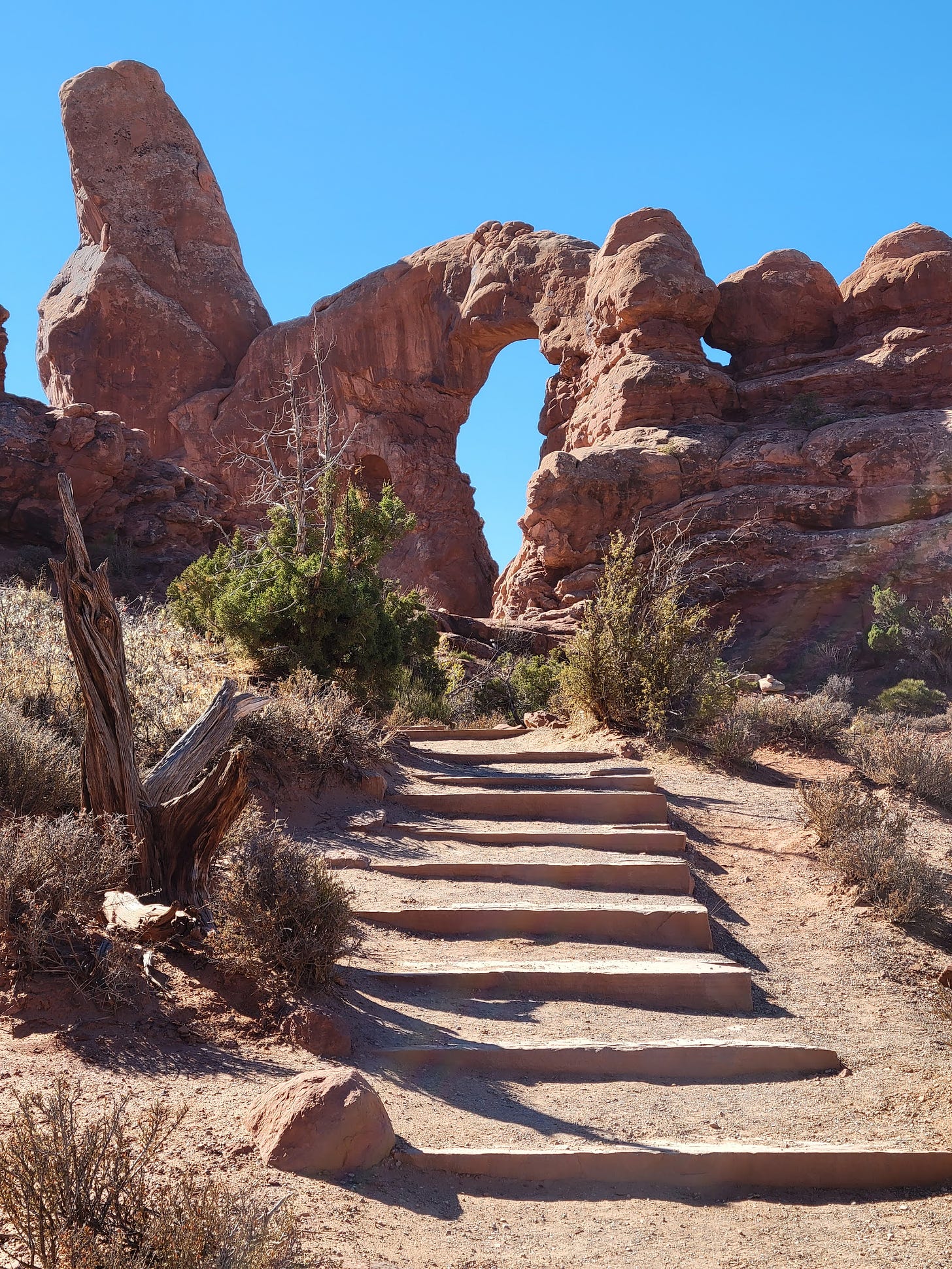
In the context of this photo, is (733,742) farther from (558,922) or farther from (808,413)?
(808,413)

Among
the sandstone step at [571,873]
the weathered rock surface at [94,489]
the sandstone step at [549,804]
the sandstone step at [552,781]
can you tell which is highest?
the weathered rock surface at [94,489]

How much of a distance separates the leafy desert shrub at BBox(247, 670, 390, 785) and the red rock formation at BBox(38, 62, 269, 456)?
87.0 feet

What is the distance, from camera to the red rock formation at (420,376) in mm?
29391

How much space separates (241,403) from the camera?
32.2 meters

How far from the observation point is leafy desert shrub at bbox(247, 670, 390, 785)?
8094 mm

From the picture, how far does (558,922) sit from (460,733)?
5859 millimetres

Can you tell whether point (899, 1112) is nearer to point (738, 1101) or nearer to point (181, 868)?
point (738, 1101)

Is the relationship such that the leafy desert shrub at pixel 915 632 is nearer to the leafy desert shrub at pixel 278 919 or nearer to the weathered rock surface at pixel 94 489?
the weathered rock surface at pixel 94 489

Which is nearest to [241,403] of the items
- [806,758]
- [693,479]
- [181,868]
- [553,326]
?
[553,326]

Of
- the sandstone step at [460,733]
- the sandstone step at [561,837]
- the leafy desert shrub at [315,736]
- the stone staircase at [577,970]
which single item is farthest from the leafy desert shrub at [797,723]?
the leafy desert shrub at [315,736]

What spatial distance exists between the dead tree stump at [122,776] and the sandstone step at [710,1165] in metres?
2.14

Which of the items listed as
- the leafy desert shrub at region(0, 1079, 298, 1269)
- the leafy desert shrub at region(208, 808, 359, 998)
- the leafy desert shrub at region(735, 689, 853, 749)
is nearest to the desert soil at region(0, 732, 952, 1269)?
the leafy desert shrub at region(208, 808, 359, 998)

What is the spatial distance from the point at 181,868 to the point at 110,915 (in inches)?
28.7

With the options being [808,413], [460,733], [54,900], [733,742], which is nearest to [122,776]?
[54,900]
